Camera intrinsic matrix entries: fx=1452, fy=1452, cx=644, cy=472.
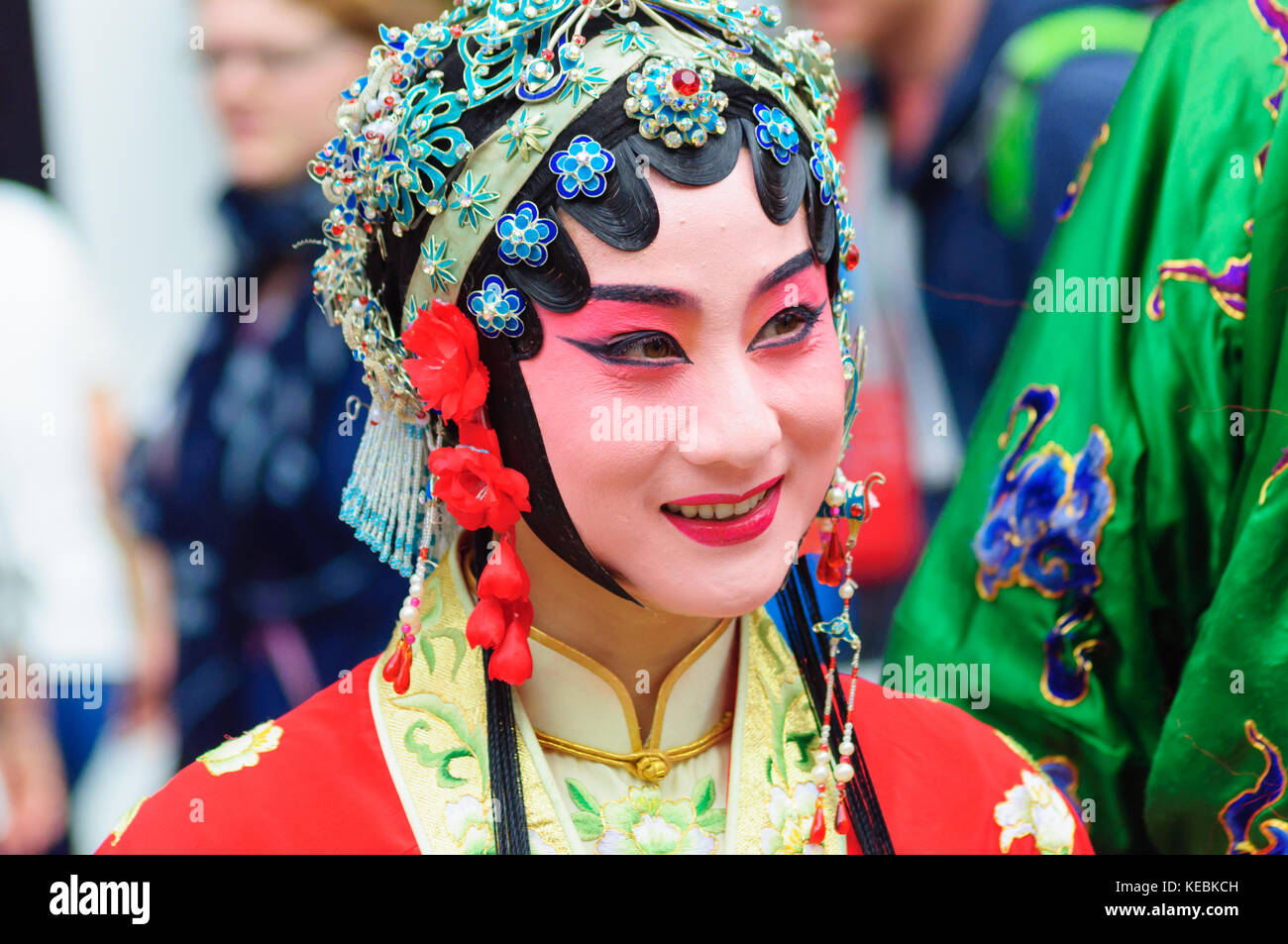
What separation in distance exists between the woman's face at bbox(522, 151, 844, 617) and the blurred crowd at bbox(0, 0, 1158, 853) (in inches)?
46.0

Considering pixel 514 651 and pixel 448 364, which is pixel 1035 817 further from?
pixel 448 364

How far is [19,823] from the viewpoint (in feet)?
9.09

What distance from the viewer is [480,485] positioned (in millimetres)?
1737

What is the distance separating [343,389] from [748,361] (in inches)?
51.6

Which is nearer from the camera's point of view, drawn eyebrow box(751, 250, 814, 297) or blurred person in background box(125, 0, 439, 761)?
drawn eyebrow box(751, 250, 814, 297)

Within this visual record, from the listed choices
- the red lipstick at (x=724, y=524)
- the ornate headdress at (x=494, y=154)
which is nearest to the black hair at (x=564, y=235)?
the ornate headdress at (x=494, y=154)

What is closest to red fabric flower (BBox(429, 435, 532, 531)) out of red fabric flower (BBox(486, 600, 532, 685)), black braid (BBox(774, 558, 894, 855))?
red fabric flower (BBox(486, 600, 532, 685))

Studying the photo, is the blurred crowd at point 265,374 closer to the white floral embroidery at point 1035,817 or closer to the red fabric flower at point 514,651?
the white floral embroidery at point 1035,817

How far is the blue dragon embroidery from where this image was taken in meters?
2.40

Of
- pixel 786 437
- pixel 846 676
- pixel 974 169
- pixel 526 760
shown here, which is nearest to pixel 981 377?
pixel 974 169

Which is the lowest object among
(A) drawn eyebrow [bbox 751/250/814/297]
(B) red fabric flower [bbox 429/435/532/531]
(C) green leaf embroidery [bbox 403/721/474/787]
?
(C) green leaf embroidery [bbox 403/721/474/787]

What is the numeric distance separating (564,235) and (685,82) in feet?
0.72

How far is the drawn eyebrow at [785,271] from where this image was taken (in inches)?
65.6

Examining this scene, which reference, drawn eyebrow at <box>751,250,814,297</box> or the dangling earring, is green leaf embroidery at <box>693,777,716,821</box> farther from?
drawn eyebrow at <box>751,250,814,297</box>
